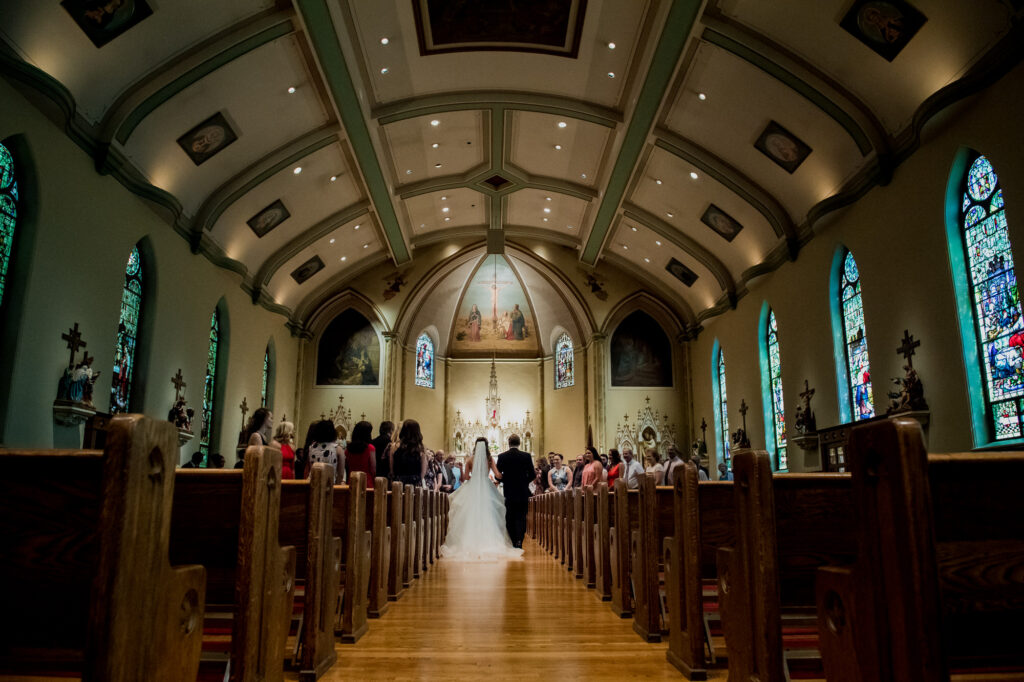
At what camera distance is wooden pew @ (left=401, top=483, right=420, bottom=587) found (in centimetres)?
609

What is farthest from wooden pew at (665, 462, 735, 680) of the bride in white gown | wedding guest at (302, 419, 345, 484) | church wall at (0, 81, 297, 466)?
church wall at (0, 81, 297, 466)

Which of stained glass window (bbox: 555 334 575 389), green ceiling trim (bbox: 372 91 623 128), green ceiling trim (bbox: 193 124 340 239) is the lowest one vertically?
stained glass window (bbox: 555 334 575 389)

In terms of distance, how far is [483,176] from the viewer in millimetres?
16828

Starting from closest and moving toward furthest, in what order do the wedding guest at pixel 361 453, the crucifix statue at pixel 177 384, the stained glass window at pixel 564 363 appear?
the wedding guest at pixel 361 453, the crucifix statue at pixel 177 384, the stained glass window at pixel 564 363

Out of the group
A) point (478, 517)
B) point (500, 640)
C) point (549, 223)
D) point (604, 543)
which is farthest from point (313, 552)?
point (549, 223)

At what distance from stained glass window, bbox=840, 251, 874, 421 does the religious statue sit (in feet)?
3.34

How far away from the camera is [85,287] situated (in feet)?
31.3

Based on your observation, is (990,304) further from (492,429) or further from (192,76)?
(492,429)

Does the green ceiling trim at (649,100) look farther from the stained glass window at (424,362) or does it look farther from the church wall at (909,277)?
the stained glass window at (424,362)

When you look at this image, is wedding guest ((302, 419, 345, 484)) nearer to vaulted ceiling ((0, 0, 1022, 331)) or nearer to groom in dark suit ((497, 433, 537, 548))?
groom in dark suit ((497, 433, 537, 548))

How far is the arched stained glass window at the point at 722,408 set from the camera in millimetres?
17781

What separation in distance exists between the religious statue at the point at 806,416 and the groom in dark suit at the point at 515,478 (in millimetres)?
6048

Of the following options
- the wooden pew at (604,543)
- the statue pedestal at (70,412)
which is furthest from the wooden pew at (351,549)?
the statue pedestal at (70,412)

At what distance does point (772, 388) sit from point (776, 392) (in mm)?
202
